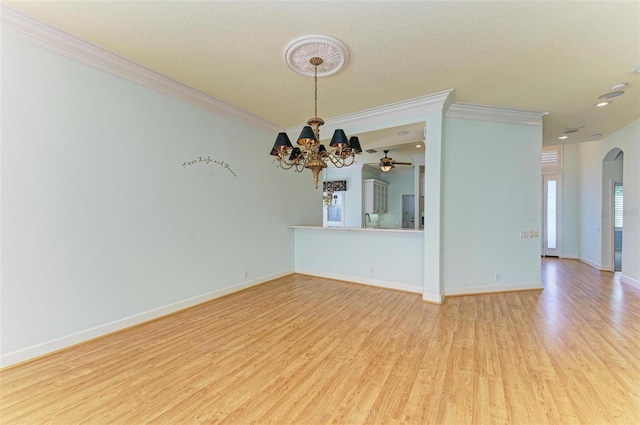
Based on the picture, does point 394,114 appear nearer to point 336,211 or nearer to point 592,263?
point 336,211

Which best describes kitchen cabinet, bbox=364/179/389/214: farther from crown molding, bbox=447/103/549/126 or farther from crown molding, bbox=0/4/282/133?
crown molding, bbox=0/4/282/133

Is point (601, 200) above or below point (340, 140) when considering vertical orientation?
below

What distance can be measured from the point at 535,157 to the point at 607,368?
3331mm

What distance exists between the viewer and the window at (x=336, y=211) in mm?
9492

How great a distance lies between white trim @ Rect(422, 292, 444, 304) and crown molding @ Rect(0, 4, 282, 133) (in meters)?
4.15

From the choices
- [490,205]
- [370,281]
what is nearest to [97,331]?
[370,281]

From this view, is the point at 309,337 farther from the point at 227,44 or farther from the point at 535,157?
the point at 535,157

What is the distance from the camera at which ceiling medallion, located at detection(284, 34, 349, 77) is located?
2523 millimetres

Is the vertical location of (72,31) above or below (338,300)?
above

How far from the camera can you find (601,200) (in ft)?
19.7

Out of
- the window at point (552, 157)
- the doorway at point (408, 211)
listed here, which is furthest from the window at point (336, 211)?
the window at point (552, 157)

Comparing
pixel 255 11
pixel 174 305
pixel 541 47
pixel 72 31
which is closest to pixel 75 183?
pixel 72 31

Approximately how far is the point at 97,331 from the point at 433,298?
4.15 meters

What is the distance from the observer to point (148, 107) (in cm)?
321
